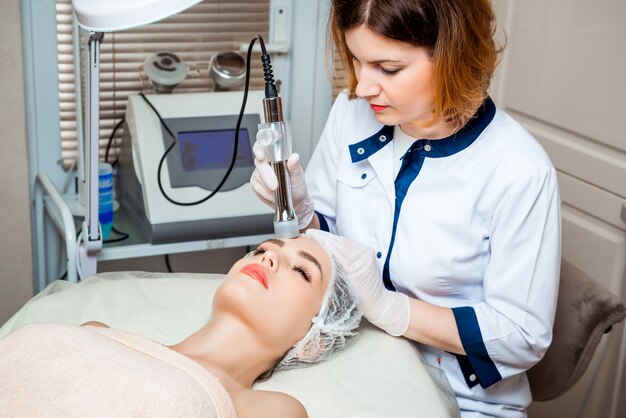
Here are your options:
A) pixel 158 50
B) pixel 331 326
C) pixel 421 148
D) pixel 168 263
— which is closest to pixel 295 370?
pixel 331 326

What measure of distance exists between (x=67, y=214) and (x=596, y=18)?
4.44 feet

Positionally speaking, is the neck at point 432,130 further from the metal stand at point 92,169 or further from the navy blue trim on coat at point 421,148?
the metal stand at point 92,169

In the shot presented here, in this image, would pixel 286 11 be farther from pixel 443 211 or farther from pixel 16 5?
pixel 443 211

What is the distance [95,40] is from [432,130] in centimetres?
64

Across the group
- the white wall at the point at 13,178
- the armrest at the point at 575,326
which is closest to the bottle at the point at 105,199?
the white wall at the point at 13,178

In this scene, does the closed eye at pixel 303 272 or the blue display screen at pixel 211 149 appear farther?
the blue display screen at pixel 211 149

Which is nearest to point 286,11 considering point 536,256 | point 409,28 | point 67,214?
point 67,214

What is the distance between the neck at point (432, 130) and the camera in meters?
1.49

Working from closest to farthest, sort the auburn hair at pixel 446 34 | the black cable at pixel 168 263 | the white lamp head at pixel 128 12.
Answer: the white lamp head at pixel 128 12, the auburn hair at pixel 446 34, the black cable at pixel 168 263

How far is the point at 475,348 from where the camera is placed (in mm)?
1427

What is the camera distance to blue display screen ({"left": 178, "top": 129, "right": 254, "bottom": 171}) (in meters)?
2.11

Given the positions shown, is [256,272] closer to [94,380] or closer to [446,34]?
[94,380]

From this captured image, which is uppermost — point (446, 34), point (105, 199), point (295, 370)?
point (446, 34)

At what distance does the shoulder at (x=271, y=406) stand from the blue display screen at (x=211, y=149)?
97 centimetres
